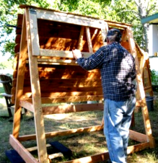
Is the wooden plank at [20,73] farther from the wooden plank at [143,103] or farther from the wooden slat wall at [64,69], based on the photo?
the wooden plank at [143,103]

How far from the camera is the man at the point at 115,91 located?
8.49ft

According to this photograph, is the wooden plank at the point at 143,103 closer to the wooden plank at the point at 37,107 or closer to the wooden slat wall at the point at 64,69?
the wooden slat wall at the point at 64,69

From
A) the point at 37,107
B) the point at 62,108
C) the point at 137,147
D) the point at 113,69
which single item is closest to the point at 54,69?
the point at 62,108

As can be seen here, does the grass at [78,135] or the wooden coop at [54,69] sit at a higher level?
the wooden coop at [54,69]

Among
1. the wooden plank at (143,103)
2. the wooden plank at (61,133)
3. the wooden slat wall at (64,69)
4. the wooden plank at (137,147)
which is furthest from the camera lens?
the wooden plank at (61,133)

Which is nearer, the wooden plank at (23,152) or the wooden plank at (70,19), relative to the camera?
the wooden plank at (23,152)

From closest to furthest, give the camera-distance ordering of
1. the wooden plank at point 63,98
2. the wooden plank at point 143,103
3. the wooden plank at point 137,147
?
the wooden plank at point 137,147
the wooden plank at point 143,103
the wooden plank at point 63,98

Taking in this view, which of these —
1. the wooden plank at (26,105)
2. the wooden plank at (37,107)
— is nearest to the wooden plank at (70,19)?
the wooden plank at (37,107)

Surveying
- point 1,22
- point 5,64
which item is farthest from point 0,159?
point 5,64

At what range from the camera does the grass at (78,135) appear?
3309 mm

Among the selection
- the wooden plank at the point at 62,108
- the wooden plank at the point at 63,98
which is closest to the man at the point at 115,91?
the wooden plank at the point at 62,108

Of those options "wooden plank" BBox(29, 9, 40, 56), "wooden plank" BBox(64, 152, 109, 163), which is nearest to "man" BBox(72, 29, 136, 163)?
"wooden plank" BBox(64, 152, 109, 163)

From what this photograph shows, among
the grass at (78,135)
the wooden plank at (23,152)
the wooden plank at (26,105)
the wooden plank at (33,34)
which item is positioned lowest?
the grass at (78,135)

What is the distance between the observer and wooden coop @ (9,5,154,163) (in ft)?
9.25
